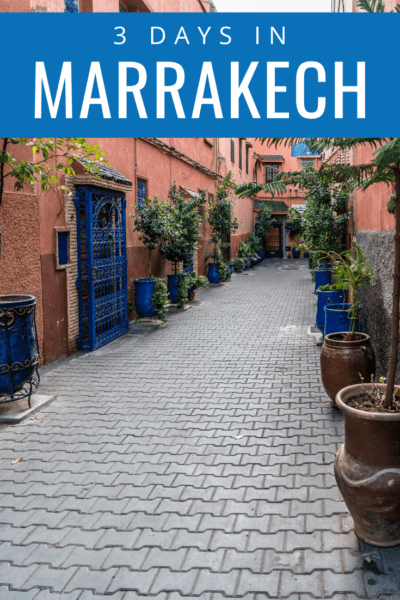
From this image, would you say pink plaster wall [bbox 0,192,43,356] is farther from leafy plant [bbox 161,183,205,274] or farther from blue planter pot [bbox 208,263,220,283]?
blue planter pot [bbox 208,263,220,283]

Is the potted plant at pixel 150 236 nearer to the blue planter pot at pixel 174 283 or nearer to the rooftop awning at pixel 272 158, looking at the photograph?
the blue planter pot at pixel 174 283

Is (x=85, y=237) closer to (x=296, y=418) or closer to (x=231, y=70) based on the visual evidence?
(x=296, y=418)

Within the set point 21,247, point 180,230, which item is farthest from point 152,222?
point 21,247

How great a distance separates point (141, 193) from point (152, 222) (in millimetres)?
1480

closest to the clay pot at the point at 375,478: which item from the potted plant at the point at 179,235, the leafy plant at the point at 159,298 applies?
the leafy plant at the point at 159,298

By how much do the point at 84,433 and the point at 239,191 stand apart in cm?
322

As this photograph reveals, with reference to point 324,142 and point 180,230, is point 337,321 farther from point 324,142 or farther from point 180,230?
point 180,230

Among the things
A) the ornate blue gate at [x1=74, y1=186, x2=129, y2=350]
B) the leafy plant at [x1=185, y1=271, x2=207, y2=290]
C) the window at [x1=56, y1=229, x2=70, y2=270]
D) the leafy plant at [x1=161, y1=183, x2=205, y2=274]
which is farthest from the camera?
the leafy plant at [x1=185, y1=271, x2=207, y2=290]

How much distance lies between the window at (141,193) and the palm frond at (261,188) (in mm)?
8789

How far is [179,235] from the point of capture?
13.4m

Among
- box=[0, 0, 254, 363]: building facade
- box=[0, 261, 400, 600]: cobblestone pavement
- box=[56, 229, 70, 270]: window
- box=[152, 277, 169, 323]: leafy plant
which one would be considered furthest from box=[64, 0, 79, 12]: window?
box=[0, 261, 400, 600]: cobblestone pavement

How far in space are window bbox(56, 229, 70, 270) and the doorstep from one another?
101 inches

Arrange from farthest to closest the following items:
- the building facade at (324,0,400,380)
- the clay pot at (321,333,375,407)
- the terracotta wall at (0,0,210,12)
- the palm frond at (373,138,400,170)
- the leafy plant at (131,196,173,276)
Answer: the leafy plant at (131,196,173,276)
the terracotta wall at (0,0,210,12)
the building facade at (324,0,400,380)
the clay pot at (321,333,375,407)
the palm frond at (373,138,400,170)

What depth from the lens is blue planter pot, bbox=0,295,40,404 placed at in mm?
5734
